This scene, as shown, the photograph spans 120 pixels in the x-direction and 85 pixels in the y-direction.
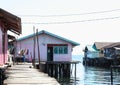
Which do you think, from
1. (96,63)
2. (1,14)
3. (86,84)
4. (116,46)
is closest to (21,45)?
(86,84)

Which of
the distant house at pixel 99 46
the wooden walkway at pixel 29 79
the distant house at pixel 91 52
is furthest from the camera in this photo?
the distant house at pixel 91 52

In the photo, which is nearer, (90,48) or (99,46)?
(99,46)

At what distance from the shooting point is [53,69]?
44250 millimetres

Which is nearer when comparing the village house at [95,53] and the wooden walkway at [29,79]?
the wooden walkway at [29,79]

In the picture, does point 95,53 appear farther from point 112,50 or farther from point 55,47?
point 55,47

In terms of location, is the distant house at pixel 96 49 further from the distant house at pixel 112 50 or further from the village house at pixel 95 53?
the distant house at pixel 112 50

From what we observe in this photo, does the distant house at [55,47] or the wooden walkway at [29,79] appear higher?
the distant house at [55,47]

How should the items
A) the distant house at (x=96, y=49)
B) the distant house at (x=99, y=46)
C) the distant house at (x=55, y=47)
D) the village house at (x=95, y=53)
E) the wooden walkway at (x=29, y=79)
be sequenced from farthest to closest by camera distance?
the distant house at (x=96, y=49) < the distant house at (x=99, y=46) < the village house at (x=95, y=53) < the distant house at (x=55, y=47) < the wooden walkway at (x=29, y=79)

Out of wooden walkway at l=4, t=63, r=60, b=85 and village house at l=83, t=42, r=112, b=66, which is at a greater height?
village house at l=83, t=42, r=112, b=66

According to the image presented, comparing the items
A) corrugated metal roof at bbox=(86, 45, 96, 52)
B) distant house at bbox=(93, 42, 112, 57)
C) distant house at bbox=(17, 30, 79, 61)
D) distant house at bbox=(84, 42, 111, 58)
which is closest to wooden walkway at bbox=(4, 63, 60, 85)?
distant house at bbox=(17, 30, 79, 61)

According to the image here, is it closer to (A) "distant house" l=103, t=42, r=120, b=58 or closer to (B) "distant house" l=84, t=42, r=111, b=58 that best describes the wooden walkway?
(A) "distant house" l=103, t=42, r=120, b=58

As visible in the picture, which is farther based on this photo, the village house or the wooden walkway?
the village house

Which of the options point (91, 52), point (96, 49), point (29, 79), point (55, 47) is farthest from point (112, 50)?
point (29, 79)

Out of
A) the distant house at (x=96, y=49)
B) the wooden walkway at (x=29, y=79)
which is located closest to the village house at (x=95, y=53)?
the distant house at (x=96, y=49)
